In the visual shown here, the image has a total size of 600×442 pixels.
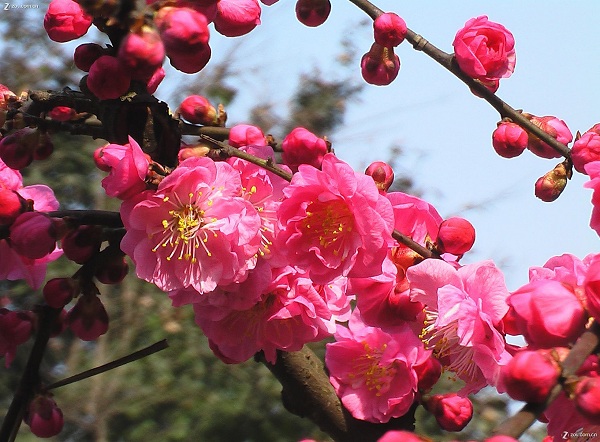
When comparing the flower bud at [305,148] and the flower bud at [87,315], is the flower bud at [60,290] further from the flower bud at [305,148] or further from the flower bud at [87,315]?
the flower bud at [305,148]

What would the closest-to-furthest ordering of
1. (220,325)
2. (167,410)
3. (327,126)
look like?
1. (220,325)
2. (167,410)
3. (327,126)

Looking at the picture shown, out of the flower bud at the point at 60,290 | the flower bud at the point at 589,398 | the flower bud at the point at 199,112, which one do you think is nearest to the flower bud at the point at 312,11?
the flower bud at the point at 199,112

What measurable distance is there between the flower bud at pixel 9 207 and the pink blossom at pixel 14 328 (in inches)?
6.4

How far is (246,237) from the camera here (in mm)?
970

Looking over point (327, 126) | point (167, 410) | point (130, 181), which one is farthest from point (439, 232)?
point (327, 126)

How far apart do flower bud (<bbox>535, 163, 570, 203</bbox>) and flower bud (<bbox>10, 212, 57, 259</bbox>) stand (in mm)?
649

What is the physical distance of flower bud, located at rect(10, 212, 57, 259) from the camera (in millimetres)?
1009

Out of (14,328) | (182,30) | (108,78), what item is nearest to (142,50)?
(182,30)

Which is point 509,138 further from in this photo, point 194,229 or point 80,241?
point 80,241

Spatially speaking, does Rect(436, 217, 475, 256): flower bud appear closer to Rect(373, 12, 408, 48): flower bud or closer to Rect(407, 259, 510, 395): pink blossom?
Rect(407, 259, 510, 395): pink blossom

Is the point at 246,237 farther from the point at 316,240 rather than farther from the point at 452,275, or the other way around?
the point at 452,275

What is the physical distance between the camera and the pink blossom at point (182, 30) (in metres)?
0.83

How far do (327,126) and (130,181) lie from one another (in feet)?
12.1

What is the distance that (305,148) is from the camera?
1.02 meters
